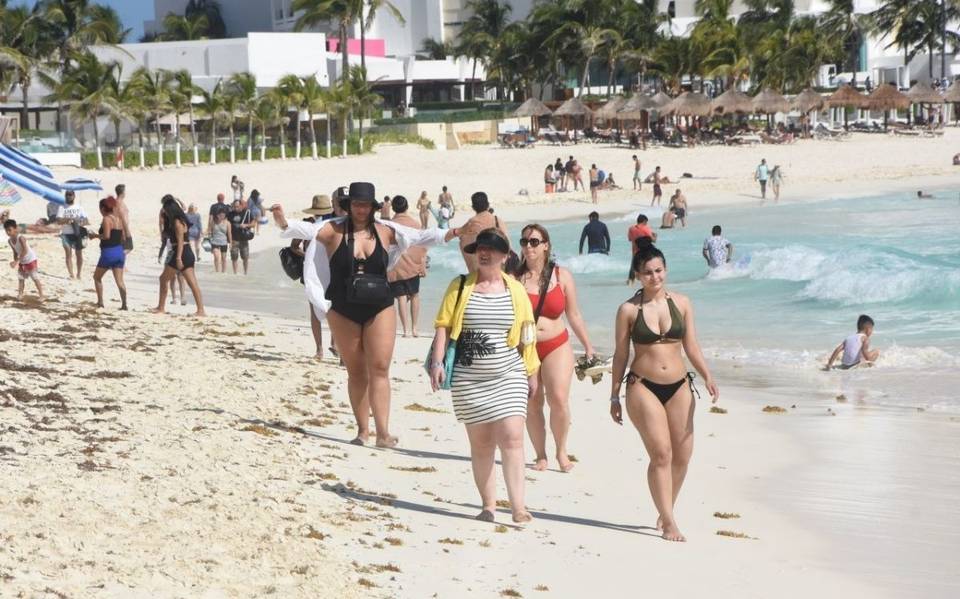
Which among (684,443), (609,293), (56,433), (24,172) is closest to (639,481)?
(684,443)

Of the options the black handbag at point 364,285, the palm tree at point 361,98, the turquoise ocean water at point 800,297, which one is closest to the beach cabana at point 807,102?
the palm tree at point 361,98

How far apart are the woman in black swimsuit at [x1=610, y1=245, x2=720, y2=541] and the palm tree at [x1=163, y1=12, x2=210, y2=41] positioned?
76.8m

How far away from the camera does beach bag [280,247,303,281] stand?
381 inches

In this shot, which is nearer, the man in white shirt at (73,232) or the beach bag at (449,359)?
the beach bag at (449,359)

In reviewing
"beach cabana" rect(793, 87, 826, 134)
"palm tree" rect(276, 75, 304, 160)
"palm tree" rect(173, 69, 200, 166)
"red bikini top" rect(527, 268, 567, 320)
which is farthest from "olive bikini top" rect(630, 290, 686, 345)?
"beach cabana" rect(793, 87, 826, 134)

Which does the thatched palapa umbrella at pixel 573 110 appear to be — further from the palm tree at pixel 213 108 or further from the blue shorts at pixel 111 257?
the blue shorts at pixel 111 257

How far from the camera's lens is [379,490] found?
6.88 m

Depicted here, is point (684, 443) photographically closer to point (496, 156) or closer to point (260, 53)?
point (496, 156)

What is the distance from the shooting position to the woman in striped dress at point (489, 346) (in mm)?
6004

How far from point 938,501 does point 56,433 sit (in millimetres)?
4619

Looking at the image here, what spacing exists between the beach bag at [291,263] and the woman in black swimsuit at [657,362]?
4012 mm

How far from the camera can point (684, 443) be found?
6.14 metres

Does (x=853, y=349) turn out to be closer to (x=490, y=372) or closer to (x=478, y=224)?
(x=478, y=224)

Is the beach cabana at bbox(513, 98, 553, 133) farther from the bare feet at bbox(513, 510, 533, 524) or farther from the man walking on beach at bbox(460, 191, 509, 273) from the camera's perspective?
the bare feet at bbox(513, 510, 533, 524)
